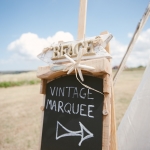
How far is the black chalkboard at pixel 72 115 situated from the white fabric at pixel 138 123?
0.40 meters

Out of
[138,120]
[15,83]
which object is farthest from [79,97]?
[15,83]

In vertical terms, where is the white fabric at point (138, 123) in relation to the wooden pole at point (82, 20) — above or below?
below

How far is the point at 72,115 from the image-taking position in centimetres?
92

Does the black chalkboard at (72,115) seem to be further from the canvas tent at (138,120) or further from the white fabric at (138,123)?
the white fabric at (138,123)

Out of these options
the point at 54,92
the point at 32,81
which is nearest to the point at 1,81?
the point at 32,81

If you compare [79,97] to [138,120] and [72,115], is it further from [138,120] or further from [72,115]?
[138,120]

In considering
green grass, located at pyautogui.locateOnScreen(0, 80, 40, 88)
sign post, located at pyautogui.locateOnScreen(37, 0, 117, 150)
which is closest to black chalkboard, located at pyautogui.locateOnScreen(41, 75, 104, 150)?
sign post, located at pyautogui.locateOnScreen(37, 0, 117, 150)

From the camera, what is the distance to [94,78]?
0.89 m

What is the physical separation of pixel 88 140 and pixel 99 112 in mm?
162

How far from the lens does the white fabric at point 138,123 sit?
1.02 metres

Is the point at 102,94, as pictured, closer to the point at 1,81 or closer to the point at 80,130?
the point at 80,130

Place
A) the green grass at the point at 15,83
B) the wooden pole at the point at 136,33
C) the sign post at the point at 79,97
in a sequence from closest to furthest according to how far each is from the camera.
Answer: the sign post at the point at 79,97, the wooden pole at the point at 136,33, the green grass at the point at 15,83

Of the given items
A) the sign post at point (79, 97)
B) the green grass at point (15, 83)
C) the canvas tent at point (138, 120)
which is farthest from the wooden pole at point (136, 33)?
the green grass at point (15, 83)

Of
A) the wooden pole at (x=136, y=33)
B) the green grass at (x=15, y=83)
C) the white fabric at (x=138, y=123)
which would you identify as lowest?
the white fabric at (x=138, y=123)
